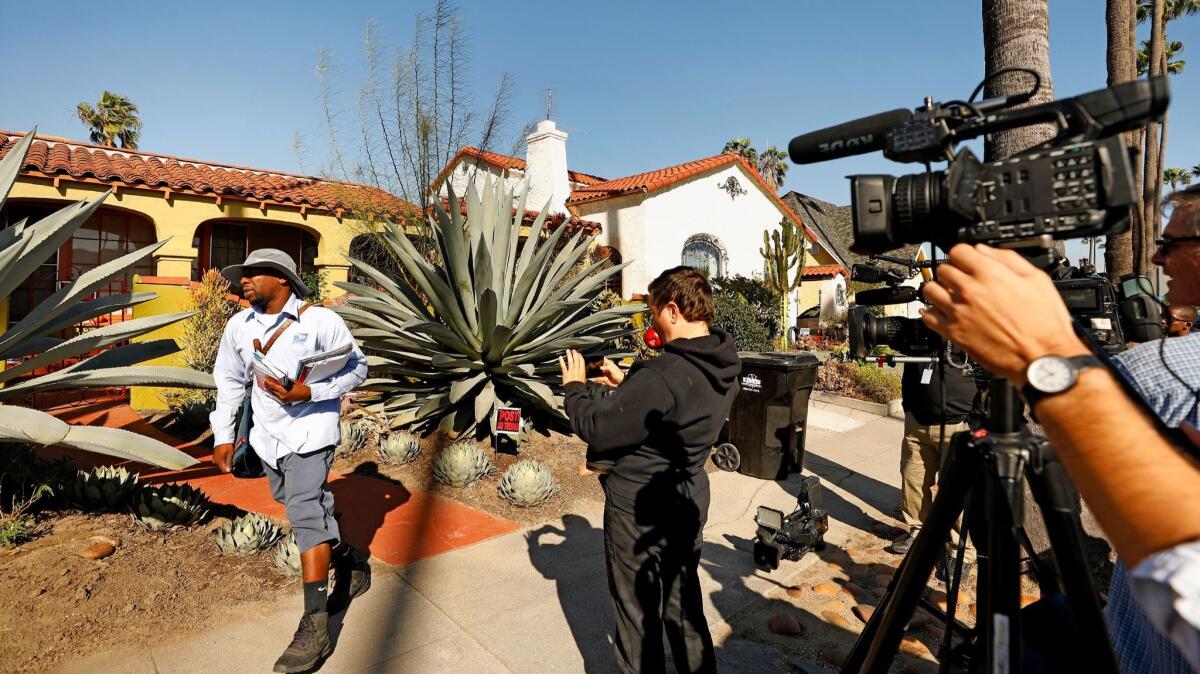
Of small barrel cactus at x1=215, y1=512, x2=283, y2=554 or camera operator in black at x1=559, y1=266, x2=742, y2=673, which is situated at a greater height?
camera operator in black at x1=559, y1=266, x2=742, y2=673

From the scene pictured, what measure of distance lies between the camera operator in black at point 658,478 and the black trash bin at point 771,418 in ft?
11.4

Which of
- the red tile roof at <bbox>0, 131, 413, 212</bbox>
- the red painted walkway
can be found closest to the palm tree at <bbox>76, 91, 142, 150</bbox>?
the red tile roof at <bbox>0, 131, 413, 212</bbox>

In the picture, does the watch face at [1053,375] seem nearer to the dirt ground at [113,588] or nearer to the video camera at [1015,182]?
the video camera at [1015,182]

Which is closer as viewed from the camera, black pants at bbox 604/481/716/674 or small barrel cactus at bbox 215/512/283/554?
black pants at bbox 604/481/716/674

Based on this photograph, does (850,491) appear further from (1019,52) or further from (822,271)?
(822,271)

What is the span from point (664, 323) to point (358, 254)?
13269 mm

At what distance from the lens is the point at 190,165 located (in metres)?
13.2

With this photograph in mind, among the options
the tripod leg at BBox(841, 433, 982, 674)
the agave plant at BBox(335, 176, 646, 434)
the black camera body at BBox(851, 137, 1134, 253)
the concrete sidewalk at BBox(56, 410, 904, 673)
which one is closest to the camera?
the black camera body at BBox(851, 137, 1134, 253)

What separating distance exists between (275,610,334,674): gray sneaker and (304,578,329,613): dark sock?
0.07ft

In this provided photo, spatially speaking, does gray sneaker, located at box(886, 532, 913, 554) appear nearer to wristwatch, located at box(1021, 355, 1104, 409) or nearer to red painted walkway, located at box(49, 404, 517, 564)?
red painted walkway, located at box(49, 404, 517, 564)

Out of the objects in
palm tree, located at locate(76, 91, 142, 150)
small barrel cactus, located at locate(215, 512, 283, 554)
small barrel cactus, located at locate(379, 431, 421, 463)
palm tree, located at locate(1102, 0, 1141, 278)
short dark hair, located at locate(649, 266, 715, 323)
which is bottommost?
small barrel cactus, located at locate(215, 512, 283, 554)

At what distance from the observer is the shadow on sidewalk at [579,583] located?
2988 millimetres

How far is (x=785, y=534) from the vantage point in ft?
12.7

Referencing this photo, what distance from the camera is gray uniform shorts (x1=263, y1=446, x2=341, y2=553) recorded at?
299cm
